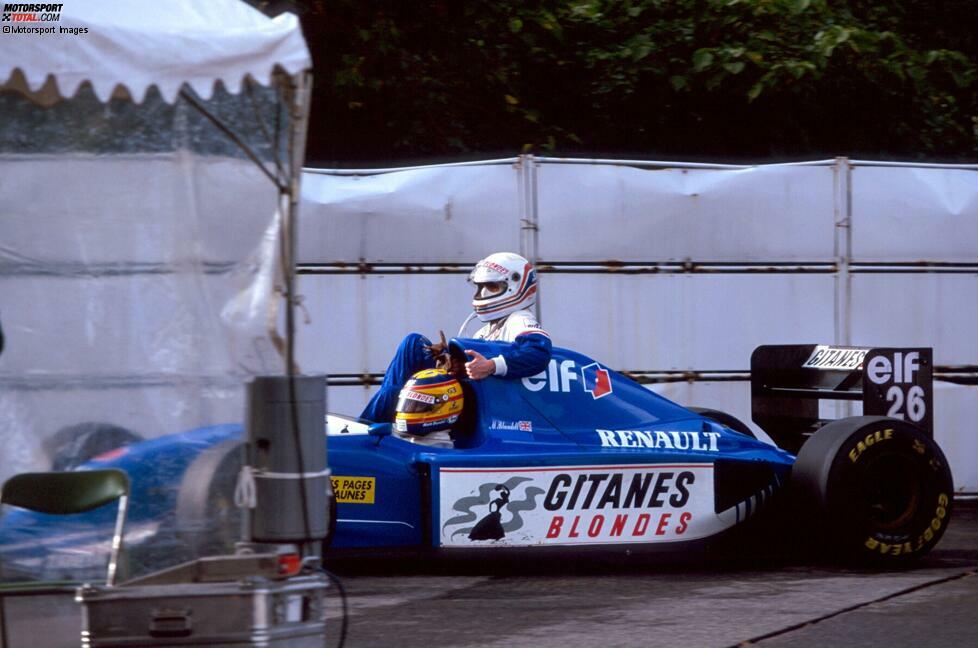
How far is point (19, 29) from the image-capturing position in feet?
18.0

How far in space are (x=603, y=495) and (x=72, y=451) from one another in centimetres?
300

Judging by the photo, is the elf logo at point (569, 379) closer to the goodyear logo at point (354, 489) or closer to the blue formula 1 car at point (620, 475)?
the blue formula 1 car at point (620, 475)

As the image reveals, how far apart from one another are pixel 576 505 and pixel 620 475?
0.87 ft

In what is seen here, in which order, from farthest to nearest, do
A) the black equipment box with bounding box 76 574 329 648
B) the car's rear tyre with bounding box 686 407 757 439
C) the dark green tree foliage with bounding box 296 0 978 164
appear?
the dark green tree foliage with bounding box 296 0 978 164, the car's rear tyre with bounding box 686 407 757 439, the black equipment box with bounding box 76 574 329 648

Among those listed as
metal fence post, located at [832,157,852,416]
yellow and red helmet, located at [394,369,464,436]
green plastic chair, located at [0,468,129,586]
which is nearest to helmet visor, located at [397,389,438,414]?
yellow and red helmet, located at [394,369,464,436]

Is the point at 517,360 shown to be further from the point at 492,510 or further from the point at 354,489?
the point at 354,489

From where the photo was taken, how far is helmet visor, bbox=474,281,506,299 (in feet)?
28.9

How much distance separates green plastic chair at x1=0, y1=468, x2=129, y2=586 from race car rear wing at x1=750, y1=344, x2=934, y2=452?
14.9ft

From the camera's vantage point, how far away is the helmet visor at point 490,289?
8.80m

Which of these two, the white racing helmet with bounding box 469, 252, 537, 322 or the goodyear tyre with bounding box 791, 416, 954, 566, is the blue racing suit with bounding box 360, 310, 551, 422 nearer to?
the white racing helmet with bounding box 469, 252, 537, 322

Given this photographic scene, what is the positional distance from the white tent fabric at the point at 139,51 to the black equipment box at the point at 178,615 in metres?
1.64

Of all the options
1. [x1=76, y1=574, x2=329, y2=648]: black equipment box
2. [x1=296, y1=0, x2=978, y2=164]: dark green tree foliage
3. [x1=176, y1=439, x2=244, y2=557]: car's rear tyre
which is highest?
[x1=296, y1=0, x2=978, y2=164]: dark green tree foliage

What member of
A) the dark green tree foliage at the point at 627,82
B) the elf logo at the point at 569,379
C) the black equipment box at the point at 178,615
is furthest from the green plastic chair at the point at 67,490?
the dark green tree foliage at the point at 627,82

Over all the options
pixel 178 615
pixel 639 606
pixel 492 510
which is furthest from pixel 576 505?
pixel 178 615
